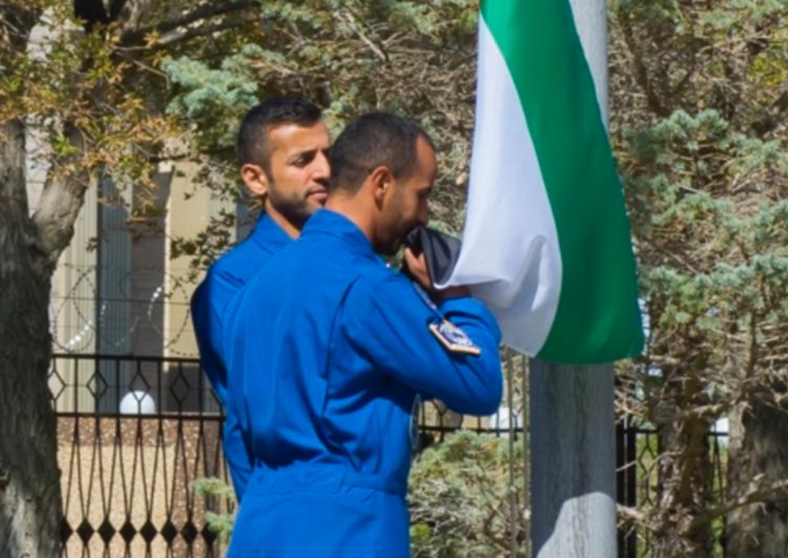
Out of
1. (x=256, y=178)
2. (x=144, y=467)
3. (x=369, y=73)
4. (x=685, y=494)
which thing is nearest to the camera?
(x=256, y=178)

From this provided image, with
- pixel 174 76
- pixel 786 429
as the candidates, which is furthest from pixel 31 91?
pixel 786 429

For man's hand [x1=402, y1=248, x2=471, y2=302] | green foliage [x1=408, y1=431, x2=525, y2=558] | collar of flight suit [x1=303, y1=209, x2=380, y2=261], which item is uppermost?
collar of flight suit [x1=303, y1=209, x2=380, y2=261]

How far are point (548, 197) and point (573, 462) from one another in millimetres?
531

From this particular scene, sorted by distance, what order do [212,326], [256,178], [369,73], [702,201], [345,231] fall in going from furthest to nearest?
[369,73]
[702,201]
[256,178]
[212,326]
[345,231]

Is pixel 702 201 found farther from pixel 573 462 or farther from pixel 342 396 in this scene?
pixel 342 396

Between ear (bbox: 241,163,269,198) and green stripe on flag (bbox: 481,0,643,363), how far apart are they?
2.77 feet

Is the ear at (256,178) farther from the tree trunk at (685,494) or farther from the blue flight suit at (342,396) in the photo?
the tree trunk at (685,494)

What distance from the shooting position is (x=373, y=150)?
11.4ft

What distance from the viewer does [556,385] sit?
3.75m

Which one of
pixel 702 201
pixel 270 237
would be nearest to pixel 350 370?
pixel 270 237

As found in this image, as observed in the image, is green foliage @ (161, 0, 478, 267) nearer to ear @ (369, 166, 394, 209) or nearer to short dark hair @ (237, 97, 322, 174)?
short dark hair @ (237, 97, 322, 174)

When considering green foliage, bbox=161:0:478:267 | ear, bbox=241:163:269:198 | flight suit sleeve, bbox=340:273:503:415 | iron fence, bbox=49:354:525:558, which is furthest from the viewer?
iron fence, bbox=49:354:525:558

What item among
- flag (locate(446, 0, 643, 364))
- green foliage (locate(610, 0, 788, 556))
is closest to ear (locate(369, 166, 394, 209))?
flag (locate(446, 0, 643, 364))

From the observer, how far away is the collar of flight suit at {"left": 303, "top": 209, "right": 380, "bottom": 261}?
3.45 meters
